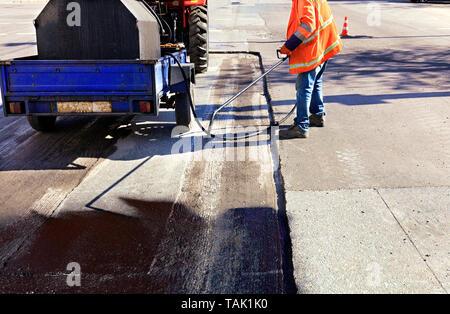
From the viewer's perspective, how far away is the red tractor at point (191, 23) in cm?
970

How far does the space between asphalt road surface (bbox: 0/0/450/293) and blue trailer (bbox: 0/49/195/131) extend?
0.57 metres

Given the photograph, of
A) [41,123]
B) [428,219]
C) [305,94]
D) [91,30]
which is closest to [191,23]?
[91,30]

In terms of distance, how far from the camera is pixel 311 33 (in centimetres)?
573

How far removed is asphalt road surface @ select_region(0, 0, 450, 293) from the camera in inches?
126

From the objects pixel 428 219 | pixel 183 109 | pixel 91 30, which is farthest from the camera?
pixel 183 109

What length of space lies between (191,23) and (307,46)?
4.64m

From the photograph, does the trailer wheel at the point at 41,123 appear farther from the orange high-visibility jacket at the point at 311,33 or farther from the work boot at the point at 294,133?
the orange high-visibility jacket at the point at 311,33

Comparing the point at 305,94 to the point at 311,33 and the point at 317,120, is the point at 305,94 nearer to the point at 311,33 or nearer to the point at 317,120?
the point at 317,120

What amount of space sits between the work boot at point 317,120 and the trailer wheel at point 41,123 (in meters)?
3.54

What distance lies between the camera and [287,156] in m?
5.40

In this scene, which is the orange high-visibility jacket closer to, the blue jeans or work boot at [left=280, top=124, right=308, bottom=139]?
the blue jeans

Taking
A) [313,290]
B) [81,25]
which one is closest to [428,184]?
[313,290]
